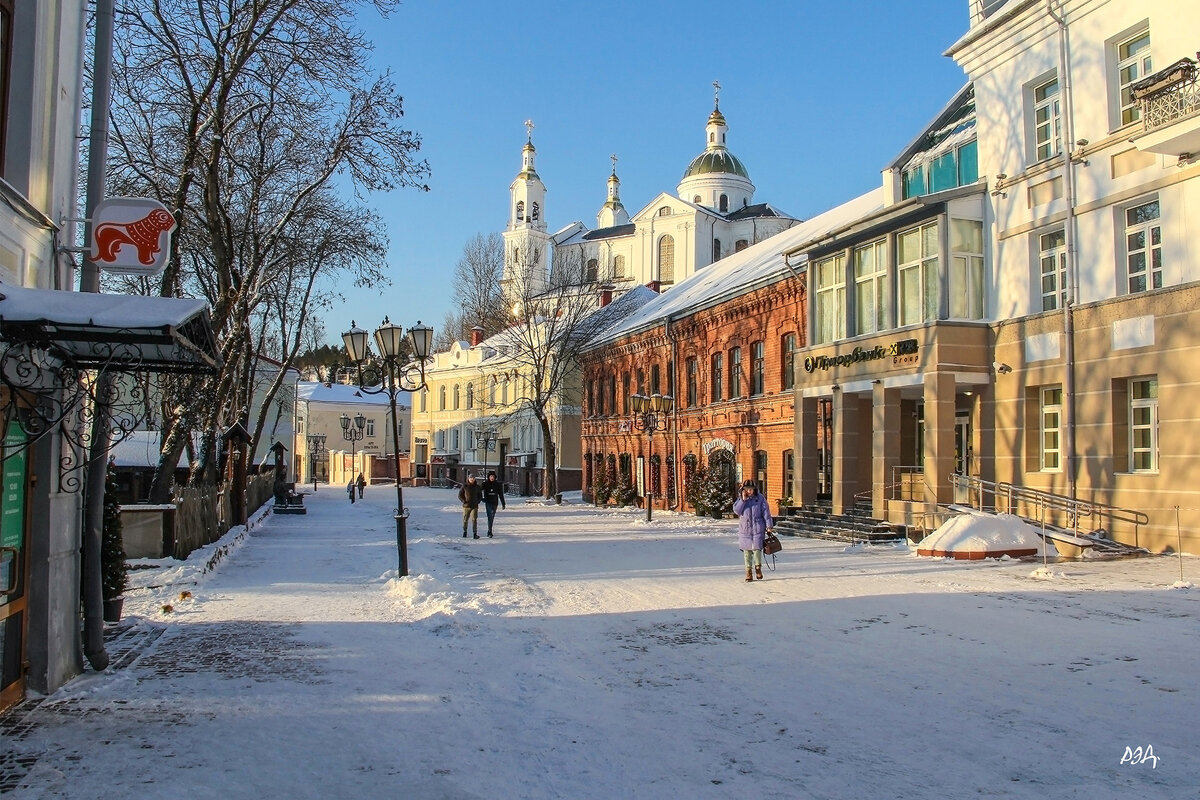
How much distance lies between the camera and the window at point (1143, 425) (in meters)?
16.0

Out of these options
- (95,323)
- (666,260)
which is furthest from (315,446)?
(95,323)

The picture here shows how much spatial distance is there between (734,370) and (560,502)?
46.4 ft

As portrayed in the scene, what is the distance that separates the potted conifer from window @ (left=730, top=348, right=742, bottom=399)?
21909mm

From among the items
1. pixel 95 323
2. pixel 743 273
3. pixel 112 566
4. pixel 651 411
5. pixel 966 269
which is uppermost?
pixel 743 273

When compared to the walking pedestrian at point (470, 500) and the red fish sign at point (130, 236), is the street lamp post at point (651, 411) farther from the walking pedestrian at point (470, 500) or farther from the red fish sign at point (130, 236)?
the red fish sign at point (130, 236)

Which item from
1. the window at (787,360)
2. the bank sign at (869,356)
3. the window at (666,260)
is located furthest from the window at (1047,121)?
the window at (666,260)

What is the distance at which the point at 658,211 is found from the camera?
80812 mm

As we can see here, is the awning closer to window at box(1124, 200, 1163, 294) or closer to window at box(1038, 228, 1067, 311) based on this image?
window at box(1124, 200, 1163, 294)

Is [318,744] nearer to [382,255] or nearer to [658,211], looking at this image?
[382,255]

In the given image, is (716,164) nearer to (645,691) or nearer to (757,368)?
→ (757,368)

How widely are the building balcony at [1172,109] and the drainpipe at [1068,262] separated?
2283mm

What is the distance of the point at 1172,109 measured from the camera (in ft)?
47.0

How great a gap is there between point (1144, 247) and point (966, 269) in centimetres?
405

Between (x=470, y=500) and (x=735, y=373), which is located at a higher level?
(x=735, y=373)
